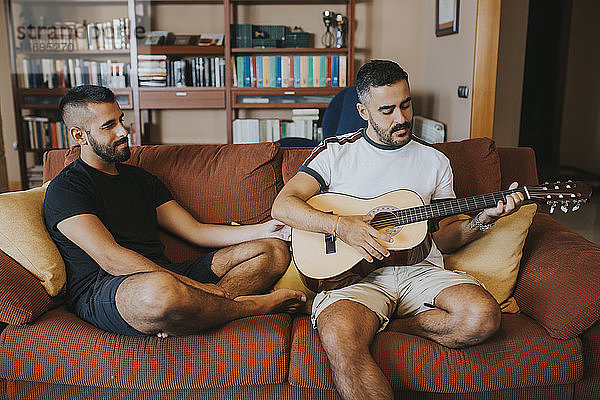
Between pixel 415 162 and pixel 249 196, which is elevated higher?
pixel 415 162

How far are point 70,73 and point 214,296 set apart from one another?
373 centimetres

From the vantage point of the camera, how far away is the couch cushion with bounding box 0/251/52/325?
177cm

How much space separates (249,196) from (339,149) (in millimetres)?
430

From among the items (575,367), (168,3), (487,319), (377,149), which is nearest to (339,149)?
(377,149)

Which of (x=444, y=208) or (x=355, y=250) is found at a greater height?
(x=444, y=208)

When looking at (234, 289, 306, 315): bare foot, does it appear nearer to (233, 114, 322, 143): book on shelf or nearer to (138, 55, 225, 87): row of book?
(233, 114, 322, 143): book on shelf

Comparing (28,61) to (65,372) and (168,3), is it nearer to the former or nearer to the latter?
(168,3)

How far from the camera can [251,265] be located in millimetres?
2068

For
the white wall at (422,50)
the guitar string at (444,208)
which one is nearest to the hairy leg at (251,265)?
the guitar string at (444,208)

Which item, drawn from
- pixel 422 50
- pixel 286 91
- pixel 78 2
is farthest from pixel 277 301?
pixel 78 2

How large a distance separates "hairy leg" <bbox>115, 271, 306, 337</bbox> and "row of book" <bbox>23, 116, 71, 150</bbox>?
11.8 ft

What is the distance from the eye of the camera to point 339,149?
211 centimetres

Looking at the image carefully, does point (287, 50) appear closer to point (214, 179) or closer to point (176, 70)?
point (176, 70)

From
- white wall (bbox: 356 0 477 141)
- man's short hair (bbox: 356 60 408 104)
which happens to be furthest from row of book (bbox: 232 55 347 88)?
man's short hair (bbox: 356 60 408 104)
